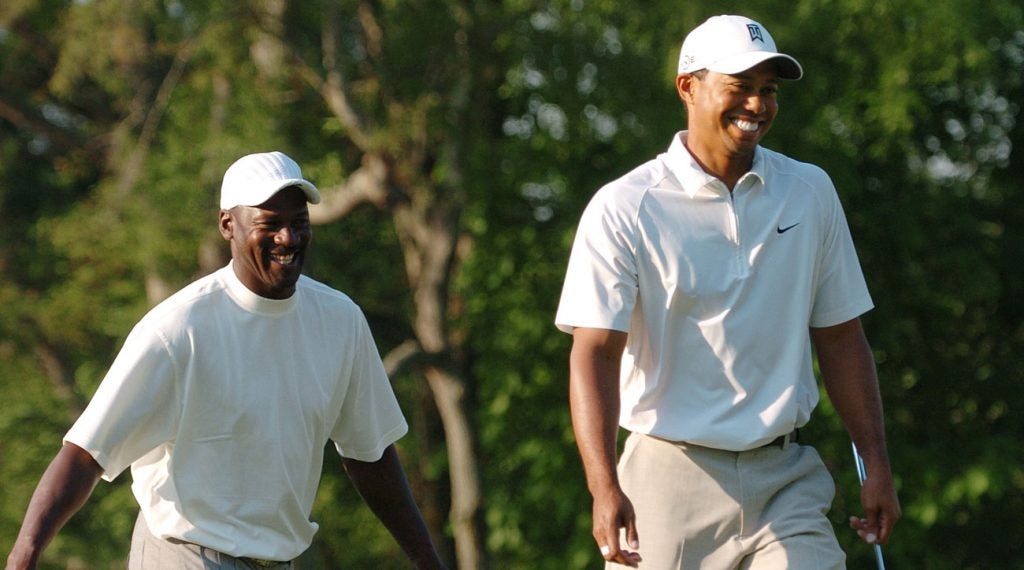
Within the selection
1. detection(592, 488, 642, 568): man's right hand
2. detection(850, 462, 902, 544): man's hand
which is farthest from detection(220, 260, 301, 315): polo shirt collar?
detection(850, 462, 902, 544): man's hand

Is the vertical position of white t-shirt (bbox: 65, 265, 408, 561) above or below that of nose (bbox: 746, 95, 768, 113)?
below

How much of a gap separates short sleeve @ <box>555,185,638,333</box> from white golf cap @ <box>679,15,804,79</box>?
0.40 meters

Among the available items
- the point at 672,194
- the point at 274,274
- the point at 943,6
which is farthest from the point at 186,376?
the point at 943,6

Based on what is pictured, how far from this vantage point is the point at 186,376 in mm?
4613

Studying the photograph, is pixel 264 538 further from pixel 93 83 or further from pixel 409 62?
pixel 93 83

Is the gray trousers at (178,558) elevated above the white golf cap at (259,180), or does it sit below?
below

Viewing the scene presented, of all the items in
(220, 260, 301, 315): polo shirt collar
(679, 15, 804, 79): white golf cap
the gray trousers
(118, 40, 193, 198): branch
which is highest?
(679, 15, 804, 79): white golf cap

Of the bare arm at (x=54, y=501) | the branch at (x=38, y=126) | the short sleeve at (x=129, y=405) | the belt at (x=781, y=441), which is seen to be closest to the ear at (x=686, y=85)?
the belt at (x=781, y=441)

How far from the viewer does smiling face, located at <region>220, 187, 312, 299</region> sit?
15.4 feet

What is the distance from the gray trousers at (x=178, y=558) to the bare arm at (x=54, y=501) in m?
0.23

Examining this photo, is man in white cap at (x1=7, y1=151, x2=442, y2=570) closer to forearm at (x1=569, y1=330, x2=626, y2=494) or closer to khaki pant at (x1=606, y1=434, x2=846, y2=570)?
forearm at (x1=569, y1=330, x2=626, y2=494)

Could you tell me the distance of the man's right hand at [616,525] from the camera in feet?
14.5

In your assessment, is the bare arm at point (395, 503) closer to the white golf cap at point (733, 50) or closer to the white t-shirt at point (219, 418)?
the white t-shirt at point (219, 418)

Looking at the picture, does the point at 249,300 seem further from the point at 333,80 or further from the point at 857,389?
the point at 333,80
